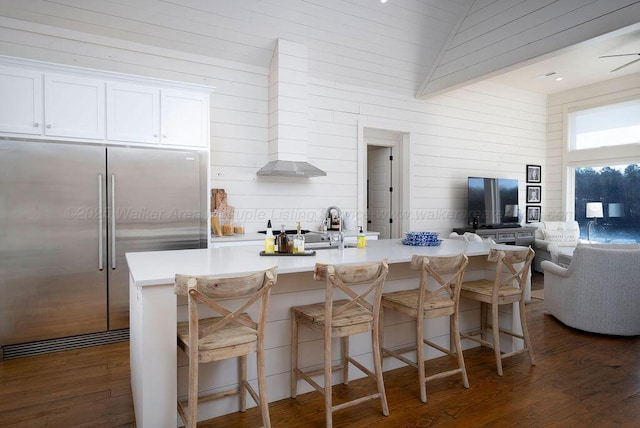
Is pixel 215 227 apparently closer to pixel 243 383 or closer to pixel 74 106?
pixel 74 106

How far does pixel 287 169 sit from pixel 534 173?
539 centimetres

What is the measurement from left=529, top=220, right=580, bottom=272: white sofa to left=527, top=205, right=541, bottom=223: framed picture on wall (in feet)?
1.39

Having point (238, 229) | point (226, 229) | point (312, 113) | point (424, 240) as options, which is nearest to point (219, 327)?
point (424, 240)

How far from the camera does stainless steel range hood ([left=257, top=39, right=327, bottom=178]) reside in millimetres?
4785

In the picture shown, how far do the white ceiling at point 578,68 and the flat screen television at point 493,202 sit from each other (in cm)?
171

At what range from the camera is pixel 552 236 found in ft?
22.8

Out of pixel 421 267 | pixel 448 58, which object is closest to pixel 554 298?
pixel 421 267

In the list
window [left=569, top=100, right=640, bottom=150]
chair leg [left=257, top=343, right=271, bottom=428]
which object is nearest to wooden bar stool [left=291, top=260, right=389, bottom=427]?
chair leg [left=257, top=343, right=271, bottom=428]

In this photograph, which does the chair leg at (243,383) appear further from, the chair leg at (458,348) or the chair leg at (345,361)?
the chair leg at (458,348)

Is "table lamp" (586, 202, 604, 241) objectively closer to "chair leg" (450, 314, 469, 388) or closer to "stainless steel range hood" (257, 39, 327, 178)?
"stainless steel range hood" (257, 39, 327, 178)

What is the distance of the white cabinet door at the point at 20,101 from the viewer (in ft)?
10.6

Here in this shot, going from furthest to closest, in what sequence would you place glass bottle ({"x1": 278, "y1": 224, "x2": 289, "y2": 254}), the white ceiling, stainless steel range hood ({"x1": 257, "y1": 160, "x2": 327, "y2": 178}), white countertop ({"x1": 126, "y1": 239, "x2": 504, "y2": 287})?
the white ceiling < stainless steel range hood ({"x1": 257, "y1": 160, "x2": 327, "y2": 178}) < glass bottle ({"x1": 278, "y1": 224, "x2": 289, "y2": 254}) < white countertop ({"x1": 126, "y1": 239, "x2": 504, "y2": 287})

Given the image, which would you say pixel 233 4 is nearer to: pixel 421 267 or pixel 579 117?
pixel 421 267

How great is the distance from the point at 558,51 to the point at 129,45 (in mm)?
4505
